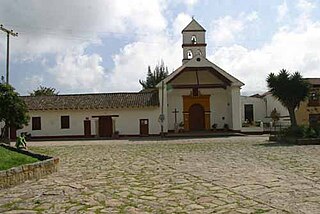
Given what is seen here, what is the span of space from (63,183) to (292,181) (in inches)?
198

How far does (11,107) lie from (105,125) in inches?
465

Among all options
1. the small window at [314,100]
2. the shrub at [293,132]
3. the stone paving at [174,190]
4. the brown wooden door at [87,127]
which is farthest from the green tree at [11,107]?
the small window at [314,100]

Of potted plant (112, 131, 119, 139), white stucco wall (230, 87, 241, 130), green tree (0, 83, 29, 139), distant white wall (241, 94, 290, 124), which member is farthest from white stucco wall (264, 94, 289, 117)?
green tree (0, 83, 29, 139)

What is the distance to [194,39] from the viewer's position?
1581 inches

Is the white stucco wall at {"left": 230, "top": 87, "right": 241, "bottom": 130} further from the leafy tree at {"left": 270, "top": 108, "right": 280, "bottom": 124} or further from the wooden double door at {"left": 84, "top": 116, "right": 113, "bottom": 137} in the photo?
the wooden double door at {"left": 84, "top": 116, "right": 113, "bottom": 137}

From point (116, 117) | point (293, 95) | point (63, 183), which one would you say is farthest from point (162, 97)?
point (63, 183)

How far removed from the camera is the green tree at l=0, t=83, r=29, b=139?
29000 millimetres

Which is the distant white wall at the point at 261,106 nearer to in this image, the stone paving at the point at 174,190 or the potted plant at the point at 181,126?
the potted plant at the point at 181,126

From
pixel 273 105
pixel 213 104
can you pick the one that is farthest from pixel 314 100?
pixel 213 104

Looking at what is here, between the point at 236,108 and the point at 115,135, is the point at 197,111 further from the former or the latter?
the point at 115,135

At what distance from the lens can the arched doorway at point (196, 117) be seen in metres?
41.0

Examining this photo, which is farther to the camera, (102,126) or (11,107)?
(102,126)

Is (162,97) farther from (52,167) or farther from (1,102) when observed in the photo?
(52,167)

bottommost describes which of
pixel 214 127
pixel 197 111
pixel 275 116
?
pixel 214 127
